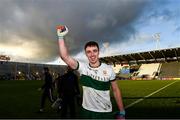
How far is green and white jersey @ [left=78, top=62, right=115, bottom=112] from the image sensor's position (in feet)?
17.7

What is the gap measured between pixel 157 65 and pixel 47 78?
95676 millimetres

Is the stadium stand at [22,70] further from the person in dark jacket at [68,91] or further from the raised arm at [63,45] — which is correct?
the raised arm at [63,45]

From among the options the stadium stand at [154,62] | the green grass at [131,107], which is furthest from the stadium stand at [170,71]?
the green grass at [131,107]

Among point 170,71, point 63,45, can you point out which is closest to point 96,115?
point 63,45

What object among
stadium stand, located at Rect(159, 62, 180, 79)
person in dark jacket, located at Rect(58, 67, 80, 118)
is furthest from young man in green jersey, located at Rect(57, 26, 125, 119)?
stadium stand, located at Rect(159, 62, 180, 79)

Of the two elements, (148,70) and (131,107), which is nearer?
(131,107)

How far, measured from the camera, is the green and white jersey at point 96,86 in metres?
5.39

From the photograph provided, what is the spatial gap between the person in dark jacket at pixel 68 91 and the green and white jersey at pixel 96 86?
5750mm

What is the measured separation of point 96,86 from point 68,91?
598cm

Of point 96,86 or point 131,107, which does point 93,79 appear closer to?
point 96,86

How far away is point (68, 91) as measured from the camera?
1132cm

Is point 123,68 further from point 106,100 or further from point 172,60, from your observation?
point 106,100

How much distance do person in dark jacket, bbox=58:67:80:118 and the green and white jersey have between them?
226 inches

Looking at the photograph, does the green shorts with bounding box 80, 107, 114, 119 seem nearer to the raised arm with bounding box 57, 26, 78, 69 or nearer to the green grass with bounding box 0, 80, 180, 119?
the raised arm with bounding box 57, 26, 78, 69
